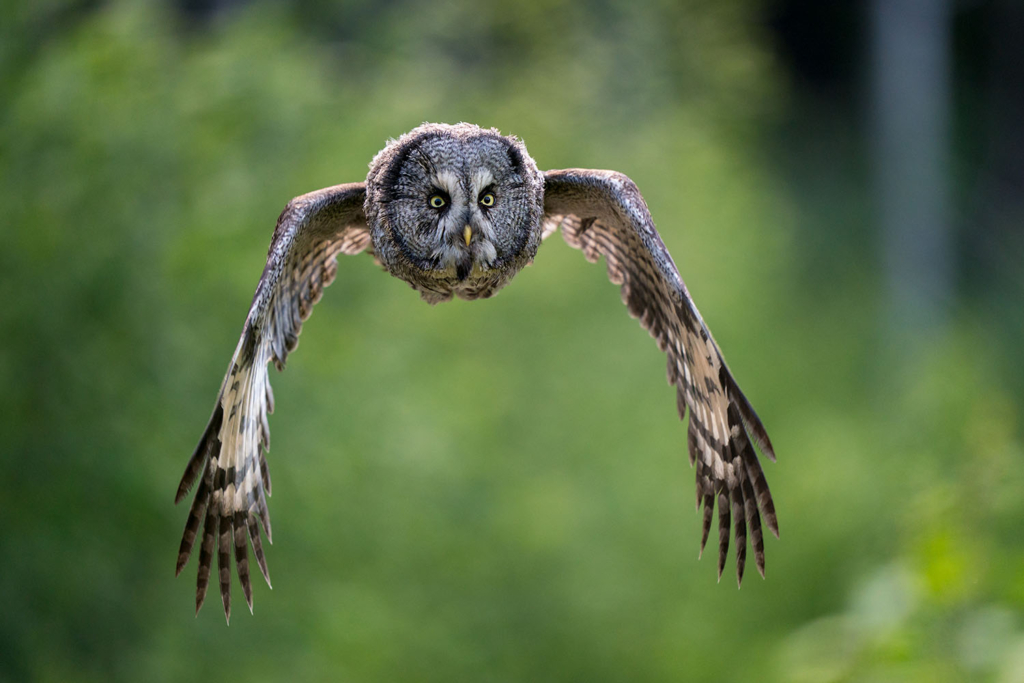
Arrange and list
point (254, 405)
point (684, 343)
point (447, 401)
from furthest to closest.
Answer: point (447, 401) < point (684, 343) < point (254, 405)

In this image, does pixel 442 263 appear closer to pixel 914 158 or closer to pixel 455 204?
pixel 455 204

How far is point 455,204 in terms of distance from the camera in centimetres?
227

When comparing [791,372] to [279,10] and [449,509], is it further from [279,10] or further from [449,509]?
[279,10]

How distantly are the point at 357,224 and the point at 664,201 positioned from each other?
288 inches

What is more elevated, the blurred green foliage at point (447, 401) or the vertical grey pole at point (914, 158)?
the vertical grey pole at point (914, 158)

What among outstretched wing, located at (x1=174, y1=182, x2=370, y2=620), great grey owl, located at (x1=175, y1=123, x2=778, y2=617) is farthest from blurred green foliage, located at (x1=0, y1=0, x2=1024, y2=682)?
outstretched wing, located at (x1=174, y1=182, x2=370, y2=620)

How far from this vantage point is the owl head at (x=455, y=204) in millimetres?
2229

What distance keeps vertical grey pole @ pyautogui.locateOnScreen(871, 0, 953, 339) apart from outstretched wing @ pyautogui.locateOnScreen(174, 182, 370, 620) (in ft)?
35.8

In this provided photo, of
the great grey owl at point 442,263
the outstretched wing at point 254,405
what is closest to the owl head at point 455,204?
the great grey owl at point 442,263

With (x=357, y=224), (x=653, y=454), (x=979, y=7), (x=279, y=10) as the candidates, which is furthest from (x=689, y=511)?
(x=979, y=7)

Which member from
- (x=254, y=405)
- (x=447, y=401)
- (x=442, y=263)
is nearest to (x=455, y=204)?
(x=442, y=263)

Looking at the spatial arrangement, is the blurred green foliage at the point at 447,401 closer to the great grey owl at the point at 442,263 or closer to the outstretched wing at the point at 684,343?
the outstretched wing at the point at 684,343

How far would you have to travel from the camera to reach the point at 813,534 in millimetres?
9188

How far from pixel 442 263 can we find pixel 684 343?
0.58 meters
